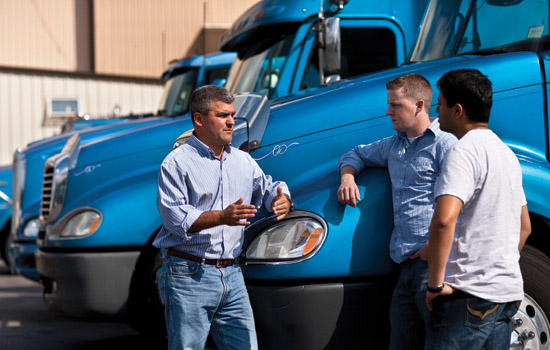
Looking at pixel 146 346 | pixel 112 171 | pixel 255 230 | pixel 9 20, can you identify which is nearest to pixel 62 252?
pixel 112 171

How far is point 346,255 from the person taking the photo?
13.3 feet

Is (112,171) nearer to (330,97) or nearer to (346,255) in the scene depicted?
(330,97)

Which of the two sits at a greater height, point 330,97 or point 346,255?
point 330,97

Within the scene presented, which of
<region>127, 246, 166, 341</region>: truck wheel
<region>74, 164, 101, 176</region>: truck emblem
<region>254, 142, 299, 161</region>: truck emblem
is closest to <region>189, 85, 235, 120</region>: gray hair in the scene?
<region>254, 142, 299, 161</region>: truck emblem

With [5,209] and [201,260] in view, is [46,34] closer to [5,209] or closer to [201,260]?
[5,209]

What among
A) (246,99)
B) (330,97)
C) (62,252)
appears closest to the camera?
(330,97)

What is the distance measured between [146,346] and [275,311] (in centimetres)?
311

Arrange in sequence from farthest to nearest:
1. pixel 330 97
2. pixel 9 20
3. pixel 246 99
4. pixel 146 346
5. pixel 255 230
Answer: pixel 9 20, pixel 146 346, pixel 246 99, pixel 330 97, pixel 255 230

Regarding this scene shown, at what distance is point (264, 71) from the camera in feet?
24.5

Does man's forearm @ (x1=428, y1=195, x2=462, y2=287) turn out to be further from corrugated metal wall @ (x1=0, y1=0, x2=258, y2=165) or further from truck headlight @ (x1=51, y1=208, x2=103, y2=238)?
corrugated metal wall @ (x1=0, y1=0, x2=258, y2=165)

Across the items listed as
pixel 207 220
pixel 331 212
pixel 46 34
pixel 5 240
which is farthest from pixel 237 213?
pixel 46 34

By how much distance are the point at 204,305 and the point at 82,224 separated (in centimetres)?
216

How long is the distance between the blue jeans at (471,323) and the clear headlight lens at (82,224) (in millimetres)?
2919

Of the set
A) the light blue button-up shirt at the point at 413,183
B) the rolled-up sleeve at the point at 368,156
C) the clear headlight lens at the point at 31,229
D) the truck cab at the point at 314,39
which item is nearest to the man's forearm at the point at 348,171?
the rolled-up sleeve at the point at 368,156
